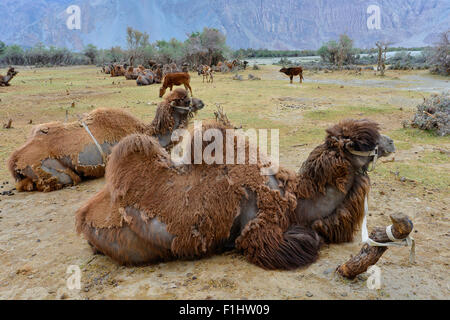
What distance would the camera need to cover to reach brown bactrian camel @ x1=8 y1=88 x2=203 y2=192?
18.6 ft

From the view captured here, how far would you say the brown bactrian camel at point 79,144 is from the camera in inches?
223

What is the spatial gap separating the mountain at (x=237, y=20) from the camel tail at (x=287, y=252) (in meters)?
103

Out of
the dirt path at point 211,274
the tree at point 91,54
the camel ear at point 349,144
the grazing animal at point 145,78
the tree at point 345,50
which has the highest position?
the tree at point 91,54

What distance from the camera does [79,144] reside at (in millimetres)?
5871

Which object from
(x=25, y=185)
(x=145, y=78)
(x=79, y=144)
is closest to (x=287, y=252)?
(x=79, y=144)

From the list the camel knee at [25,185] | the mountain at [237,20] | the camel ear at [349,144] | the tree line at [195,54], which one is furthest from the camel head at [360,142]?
the mountain at [237,20]

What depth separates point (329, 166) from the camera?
322 cm

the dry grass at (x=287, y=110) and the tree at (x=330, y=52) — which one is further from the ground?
the tree at (x=330, y=52)

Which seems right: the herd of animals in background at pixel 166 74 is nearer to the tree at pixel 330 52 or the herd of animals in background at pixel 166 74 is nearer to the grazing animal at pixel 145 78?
the grazing animal at pixel 145 78

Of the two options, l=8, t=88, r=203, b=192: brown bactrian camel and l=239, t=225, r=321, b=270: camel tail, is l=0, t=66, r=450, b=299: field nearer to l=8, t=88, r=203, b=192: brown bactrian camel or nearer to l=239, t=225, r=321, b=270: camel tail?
l=239, t=225, r=321, b=270: camel tail

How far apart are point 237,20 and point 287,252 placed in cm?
14675

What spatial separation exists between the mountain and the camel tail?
102555 millimetres

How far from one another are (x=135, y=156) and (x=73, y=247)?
51.8 inches
